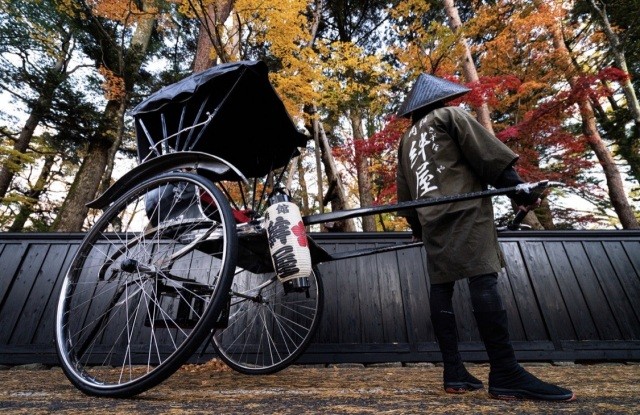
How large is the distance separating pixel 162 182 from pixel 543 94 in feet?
32.6

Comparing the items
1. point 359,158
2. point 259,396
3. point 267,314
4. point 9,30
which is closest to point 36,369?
point 267,314

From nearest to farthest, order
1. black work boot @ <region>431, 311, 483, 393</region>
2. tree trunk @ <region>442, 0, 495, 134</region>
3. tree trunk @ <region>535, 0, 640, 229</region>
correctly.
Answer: black work boot @ <region>431, 311, 483, 393</region>, tree trunk @ <region>442, 0, 495, 134</region>, tree trunk @ <region>535, 0, 640, 229</region>

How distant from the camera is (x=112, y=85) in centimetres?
853

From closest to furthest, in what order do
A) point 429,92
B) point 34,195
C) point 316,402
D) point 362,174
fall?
1. point 316,402
2. point 429,92
3. point 362,174
4. point 34,195

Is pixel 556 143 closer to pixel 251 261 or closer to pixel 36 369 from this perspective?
pixel 251 261

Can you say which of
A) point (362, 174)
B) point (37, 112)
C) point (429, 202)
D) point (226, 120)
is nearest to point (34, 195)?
point (37, 112)

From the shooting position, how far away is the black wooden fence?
330 centimetres

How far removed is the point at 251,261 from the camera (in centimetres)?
222

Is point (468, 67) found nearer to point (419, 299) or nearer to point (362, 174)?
point (362, 174)

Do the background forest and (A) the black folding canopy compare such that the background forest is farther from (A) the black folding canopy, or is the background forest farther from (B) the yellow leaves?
(A) the black folding canopy

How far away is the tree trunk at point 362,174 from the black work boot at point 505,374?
23.5 feet

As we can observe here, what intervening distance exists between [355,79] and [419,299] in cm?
777

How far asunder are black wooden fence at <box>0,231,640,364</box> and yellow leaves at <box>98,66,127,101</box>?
609 cm

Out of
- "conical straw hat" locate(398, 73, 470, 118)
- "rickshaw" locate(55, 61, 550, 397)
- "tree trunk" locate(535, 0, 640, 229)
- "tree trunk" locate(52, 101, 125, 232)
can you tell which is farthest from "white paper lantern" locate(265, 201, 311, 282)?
"tree trunk" locate(535, 0, 640, 229)
